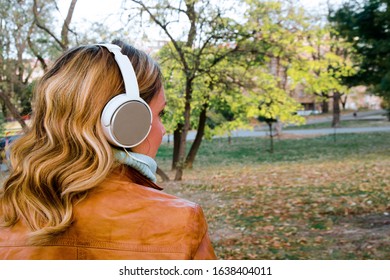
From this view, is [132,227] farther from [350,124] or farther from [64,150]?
[350,124]

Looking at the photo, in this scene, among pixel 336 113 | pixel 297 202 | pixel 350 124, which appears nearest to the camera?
pixel 297 202

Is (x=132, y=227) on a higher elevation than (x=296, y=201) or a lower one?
higher

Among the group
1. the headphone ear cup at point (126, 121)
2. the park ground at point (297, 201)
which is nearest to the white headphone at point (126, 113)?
the headphone ear cup at point (126, 121)

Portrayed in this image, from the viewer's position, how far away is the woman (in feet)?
2.14

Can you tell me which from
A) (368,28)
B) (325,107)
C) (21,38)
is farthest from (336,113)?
(21,38)

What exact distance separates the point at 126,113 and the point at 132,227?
172 millimetres

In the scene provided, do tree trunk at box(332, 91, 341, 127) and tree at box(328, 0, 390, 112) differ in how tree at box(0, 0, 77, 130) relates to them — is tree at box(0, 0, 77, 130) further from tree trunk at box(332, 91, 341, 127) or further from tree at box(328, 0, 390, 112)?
tree trunk at box(332, 91, 341, 127)

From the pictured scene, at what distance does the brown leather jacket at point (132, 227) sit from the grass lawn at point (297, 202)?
245 centimetres

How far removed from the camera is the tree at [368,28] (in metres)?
6.41

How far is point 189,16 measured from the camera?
6.42 m

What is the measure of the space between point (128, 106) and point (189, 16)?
5.86 meters

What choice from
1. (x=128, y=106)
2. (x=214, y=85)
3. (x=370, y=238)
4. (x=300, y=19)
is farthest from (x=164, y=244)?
(x=300, y=19)

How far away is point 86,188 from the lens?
671 mm

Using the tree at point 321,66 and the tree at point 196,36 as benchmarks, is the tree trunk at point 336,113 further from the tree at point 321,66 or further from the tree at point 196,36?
the tree at point 196,36
